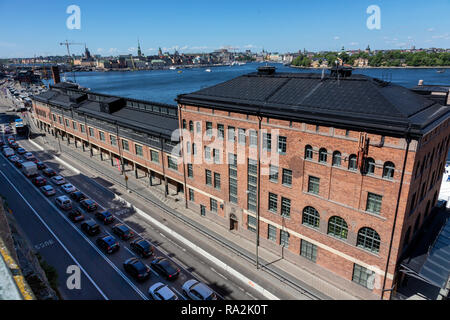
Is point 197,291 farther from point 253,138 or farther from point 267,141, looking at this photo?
point 253,138

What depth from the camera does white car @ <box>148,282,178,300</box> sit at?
25.9 meters

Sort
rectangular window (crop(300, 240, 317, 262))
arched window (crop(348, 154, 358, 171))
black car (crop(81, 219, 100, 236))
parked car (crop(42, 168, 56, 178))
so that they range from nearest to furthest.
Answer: arched window (crop(348, 154, 358, 171)), rectangular window (crop(300, 240, 317, 262)), black car (crop(81, 219, 100, 236)), parked car (crop(42, 168, 56, 178))

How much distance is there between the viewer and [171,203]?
45.4 metres

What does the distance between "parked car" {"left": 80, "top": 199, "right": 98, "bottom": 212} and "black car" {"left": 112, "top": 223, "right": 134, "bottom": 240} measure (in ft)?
27.0

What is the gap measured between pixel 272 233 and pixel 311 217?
588 centimetres

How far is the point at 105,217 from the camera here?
132ft

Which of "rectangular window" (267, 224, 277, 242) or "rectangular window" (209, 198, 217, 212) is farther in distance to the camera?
"rectangular window" (209, 198, 217, 212)

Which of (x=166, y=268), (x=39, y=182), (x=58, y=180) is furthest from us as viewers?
(x=58, y=180)

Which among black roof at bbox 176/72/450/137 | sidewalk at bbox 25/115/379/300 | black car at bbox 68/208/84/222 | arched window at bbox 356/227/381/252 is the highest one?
black roof at bbox 176/72/450/137

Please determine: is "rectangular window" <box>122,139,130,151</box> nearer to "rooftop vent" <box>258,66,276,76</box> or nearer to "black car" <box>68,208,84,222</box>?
"black car" <box>68,208,84,222</box>

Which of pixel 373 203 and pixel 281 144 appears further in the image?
pixel 281 144

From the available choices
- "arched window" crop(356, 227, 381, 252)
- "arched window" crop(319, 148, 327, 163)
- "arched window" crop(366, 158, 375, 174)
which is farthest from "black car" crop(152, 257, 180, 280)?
"arched window" crop(366, 158, 375, 174)

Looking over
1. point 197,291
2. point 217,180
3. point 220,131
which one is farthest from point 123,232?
point 220,131

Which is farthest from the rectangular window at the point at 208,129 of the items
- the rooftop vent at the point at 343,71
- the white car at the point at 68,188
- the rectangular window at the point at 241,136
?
the white car at the point at 68,188
